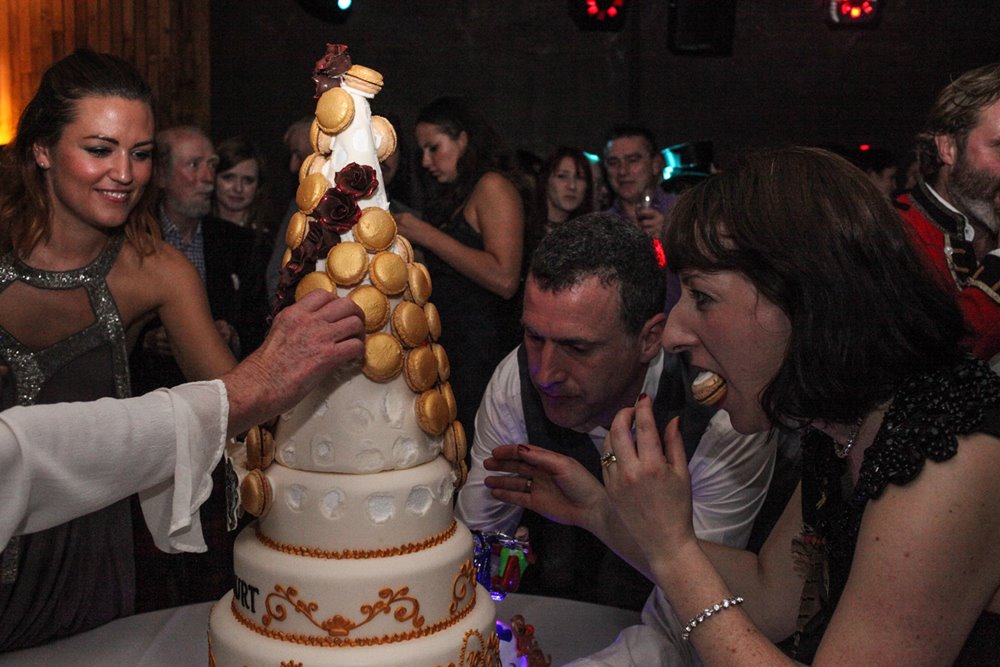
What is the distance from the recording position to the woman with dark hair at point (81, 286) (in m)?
2.20

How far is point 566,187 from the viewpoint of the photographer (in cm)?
572

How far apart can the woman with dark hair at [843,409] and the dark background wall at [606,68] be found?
6.99 m

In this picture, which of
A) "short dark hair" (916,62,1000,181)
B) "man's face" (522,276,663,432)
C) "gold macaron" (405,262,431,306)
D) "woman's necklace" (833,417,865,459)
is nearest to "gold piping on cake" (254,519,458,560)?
"gold macaron" (405,262,431,306)

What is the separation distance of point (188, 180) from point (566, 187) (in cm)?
215

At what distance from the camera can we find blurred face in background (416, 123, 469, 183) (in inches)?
149

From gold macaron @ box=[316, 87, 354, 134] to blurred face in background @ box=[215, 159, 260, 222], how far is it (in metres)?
3.69

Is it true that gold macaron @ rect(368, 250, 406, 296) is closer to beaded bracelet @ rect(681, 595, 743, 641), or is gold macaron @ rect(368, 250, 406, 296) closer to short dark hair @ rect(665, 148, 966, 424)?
short dark hair @ rect(665, 148, 966, 424)

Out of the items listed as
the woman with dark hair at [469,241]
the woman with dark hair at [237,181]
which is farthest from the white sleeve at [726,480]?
the woman with dark hair at [237,181]

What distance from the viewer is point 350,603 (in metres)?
1.51

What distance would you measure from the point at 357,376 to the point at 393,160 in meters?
2.74

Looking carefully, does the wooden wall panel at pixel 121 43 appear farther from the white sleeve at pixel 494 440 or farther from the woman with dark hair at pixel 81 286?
the white sleeve at pixel 494 440

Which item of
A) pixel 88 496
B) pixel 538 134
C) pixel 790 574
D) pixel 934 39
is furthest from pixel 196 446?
pixel 934 39

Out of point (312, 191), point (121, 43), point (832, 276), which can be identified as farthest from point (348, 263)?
point (121, 43)

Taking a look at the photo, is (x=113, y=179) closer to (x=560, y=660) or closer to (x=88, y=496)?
(x=88, y=496)
